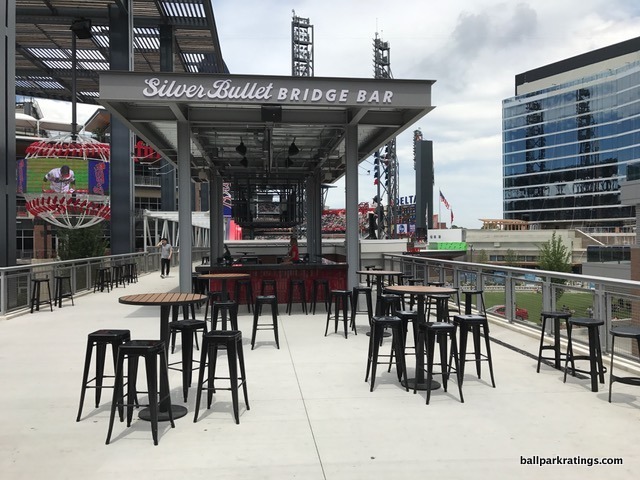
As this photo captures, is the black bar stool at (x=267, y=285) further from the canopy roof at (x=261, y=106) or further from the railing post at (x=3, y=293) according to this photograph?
the railing post at (x=3, y=293)

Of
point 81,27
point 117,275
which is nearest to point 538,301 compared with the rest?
point 117,275

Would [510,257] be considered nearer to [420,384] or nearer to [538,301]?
[538,301]

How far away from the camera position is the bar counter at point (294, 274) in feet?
38.6

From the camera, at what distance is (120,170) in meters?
24.2

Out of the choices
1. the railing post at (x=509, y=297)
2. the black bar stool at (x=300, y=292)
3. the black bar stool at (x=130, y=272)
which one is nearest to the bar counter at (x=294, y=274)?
the black bar stool at (x=300, y=292)

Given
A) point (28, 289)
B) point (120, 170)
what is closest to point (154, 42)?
point (120, 170)

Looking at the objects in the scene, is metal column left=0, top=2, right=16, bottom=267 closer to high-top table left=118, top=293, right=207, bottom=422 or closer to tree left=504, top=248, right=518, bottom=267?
high-top table left=118, top=293, right=207, bottom=422

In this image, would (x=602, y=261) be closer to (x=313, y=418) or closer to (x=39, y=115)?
(x=313, y=418)

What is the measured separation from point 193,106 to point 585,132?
102 meters

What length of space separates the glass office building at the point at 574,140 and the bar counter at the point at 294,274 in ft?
291

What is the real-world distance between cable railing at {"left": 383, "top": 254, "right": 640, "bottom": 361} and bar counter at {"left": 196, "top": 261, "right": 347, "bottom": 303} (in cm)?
237

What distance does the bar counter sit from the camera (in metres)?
11.8

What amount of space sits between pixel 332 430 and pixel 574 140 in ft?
355

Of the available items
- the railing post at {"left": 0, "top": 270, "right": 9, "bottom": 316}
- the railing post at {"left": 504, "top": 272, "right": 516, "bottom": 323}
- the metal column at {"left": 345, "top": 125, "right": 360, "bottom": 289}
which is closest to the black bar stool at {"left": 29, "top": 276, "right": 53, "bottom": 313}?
the railing post at {"left": 0, "top": 270, "right": 9, "bottom": 316}
